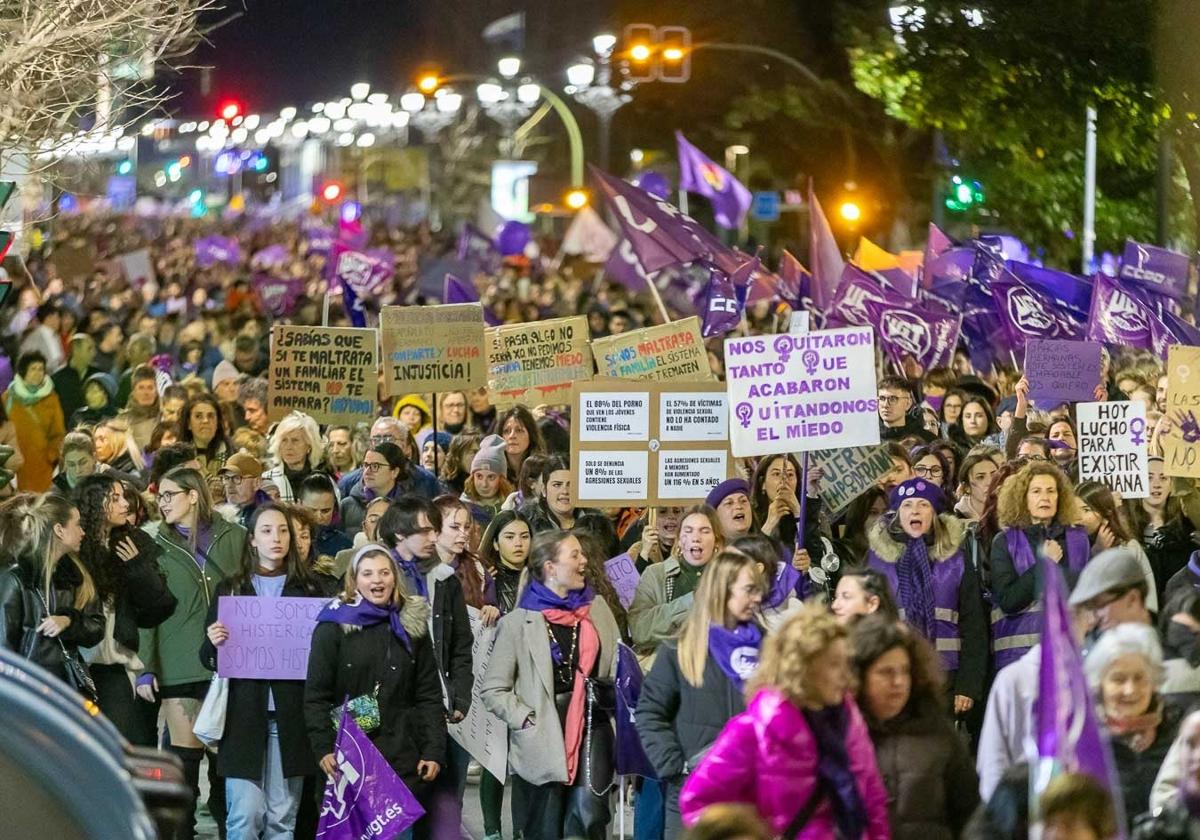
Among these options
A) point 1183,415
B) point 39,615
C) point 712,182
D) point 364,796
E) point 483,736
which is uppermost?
point 712,182

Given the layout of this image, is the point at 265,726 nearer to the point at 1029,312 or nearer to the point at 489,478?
the point at 489,478

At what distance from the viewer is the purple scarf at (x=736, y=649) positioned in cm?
820

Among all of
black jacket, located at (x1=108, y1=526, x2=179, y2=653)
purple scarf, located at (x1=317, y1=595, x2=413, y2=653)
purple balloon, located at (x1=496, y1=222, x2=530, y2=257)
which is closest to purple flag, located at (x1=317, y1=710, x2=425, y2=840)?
purple scarf, located at (x1=317, y1=595, x2=413, y2=653)

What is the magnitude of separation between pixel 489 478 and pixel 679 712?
5.18 metres

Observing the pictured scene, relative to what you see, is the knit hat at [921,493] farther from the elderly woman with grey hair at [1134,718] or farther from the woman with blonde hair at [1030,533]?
the elderly woman with grey hair at [1134,718]

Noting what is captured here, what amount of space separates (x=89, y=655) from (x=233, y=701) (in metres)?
0.64

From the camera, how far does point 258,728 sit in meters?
9.61

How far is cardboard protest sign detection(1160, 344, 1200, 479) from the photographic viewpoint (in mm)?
12320

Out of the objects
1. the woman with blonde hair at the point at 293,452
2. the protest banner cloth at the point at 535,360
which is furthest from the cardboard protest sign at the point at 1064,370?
the woman with blonde hair at the point at 293,452

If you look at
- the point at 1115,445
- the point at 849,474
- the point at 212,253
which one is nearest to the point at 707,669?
the point at 849,474

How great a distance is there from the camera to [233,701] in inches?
380

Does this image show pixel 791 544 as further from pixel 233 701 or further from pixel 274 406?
pixel 274 406

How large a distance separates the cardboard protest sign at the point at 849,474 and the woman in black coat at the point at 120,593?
13.0 feet

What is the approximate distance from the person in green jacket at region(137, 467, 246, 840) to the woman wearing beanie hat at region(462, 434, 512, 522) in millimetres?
3000
